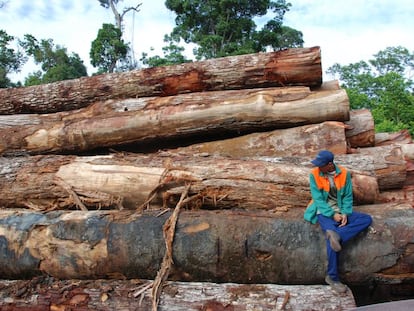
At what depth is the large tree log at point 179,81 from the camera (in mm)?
5652

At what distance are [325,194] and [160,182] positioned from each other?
5.97ft

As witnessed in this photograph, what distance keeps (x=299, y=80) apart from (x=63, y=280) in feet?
13.8

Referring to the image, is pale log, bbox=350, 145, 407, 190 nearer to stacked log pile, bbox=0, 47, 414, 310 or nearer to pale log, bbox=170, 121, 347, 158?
stacked log pile, bbox=0, 47, 414, 310

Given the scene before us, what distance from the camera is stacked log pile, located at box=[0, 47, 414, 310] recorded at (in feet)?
11.6

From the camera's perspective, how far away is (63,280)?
383 centimetres

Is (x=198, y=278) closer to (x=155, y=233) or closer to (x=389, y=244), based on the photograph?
(x=155, y=233)

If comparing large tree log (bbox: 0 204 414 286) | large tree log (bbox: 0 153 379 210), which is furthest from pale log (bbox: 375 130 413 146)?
large tree log (bbox: 0 204 414 286)

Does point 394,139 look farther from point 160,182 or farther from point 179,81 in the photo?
point 160,182

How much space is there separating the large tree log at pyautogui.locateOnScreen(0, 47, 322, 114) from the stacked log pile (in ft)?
0.06

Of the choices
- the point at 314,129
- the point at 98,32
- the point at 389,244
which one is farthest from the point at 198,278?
the point at 98,32

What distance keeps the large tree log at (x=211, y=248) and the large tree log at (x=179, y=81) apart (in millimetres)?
2501

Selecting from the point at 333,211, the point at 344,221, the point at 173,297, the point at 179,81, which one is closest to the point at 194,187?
the point at 173,297

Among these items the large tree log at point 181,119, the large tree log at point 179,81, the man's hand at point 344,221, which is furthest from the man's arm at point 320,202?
the large tree log at point 179,81

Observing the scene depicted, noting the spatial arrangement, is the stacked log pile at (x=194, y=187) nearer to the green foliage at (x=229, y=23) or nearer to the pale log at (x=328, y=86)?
the pale log at (x=328, y=86)
